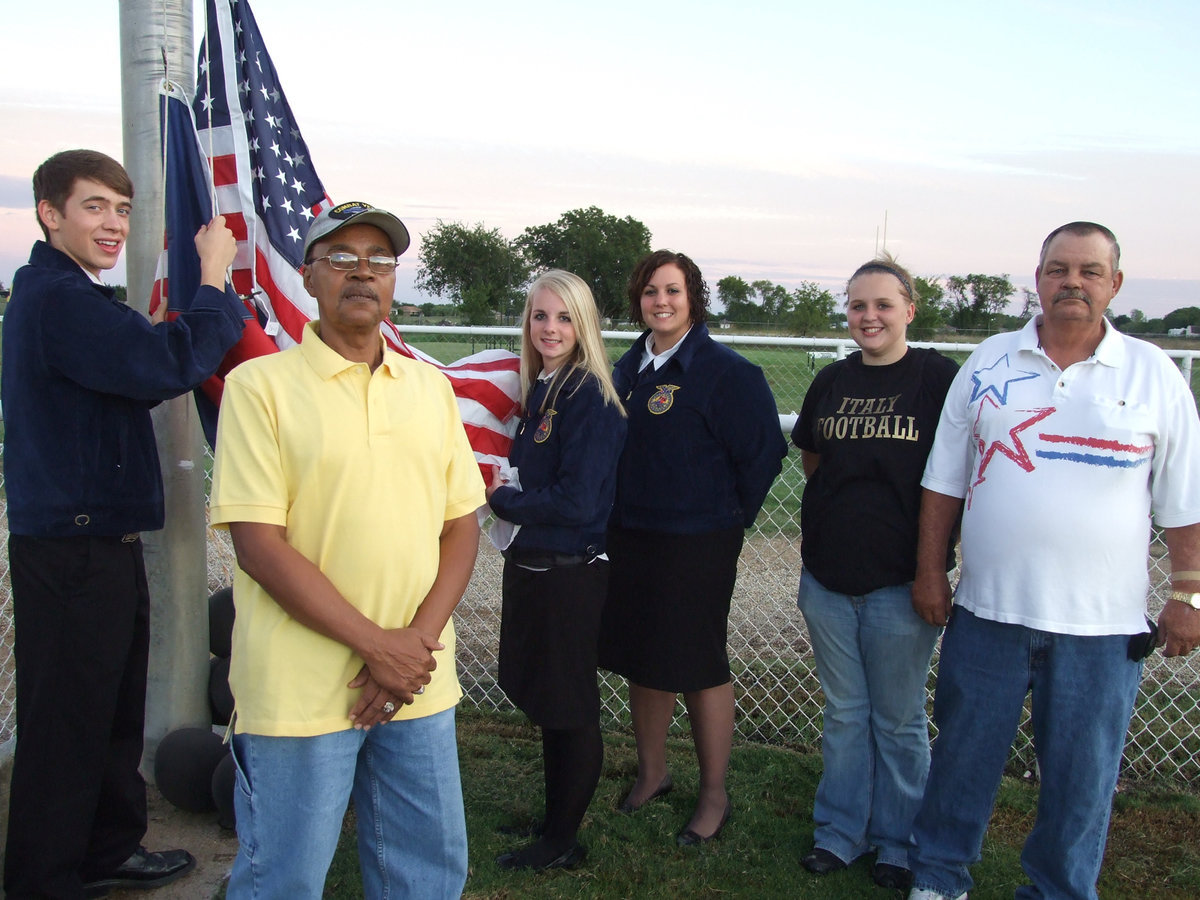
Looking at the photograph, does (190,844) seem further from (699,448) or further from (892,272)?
(892,272)

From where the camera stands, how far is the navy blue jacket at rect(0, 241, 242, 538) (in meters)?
2.46

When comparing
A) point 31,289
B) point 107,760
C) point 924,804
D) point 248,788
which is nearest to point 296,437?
point 248,788

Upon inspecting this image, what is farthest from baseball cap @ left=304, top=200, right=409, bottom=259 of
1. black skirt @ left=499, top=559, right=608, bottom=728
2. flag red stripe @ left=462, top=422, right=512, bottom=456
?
black skirt @ left=499, top=559, right=608, bottom=728

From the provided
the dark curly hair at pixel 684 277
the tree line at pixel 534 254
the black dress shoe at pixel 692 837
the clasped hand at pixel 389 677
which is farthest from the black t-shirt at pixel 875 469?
the tree line at pixel 534 254

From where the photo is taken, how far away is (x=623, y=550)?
344cm

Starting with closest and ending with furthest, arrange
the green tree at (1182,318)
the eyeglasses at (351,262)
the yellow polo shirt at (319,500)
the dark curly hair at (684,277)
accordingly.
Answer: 1. the yellow polo shirt at (319,500)
2. the eyeglasses at (351,262)
3. the dark curly hair at (684,277)
4. the green tree at (1182,318)

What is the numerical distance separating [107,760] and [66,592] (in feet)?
1.98

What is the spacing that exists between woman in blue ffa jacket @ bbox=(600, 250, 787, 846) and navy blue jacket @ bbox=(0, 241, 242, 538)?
150 centimetres

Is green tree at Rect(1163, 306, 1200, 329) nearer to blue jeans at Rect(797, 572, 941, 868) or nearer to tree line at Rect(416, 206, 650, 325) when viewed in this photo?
blue jeans at Rect(797, 572, 941, 868)

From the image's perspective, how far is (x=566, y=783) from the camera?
3.20 m

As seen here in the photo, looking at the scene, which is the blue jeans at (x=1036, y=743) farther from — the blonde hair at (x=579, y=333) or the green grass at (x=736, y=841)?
the blonde hair at (x=579, y=333)

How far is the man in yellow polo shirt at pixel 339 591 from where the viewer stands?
2.01 meters

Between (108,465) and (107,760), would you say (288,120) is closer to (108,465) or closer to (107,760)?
(108,465)

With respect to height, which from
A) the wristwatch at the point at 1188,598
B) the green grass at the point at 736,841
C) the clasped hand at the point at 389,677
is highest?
the wristwatch at the point at 1188,598
